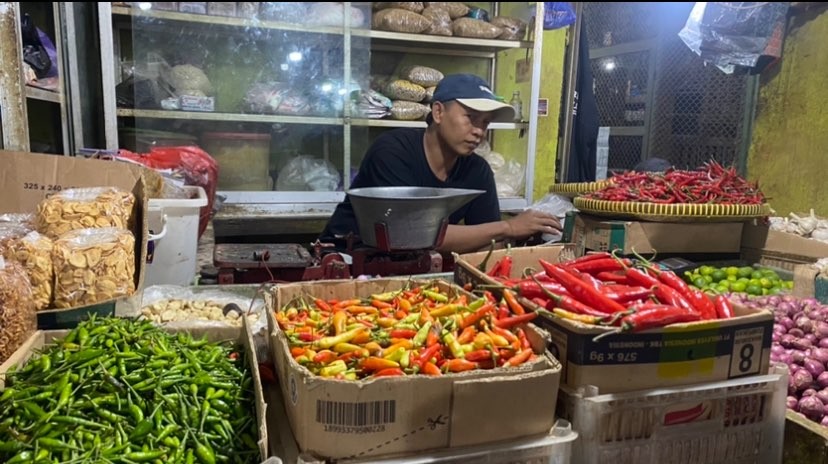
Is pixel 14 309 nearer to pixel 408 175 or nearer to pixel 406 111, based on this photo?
pixel 408 175

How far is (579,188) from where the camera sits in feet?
12.6

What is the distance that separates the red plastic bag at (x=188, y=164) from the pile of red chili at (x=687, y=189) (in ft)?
7.14

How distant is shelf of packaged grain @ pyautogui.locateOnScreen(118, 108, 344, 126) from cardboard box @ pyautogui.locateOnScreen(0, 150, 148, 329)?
141 cm

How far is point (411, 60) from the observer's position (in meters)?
5.09

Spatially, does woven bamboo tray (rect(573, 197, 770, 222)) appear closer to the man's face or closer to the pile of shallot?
the pile of shallot

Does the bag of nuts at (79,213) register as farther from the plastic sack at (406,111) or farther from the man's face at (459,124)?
the plastic sack at (406,111)

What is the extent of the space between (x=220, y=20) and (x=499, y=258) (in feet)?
9.52

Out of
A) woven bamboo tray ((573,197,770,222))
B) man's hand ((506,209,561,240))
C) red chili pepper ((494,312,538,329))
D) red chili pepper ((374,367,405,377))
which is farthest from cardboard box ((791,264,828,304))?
red chili pepper ((374,367,405,377))

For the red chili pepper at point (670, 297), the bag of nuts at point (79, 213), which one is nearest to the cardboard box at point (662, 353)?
the red chili pepper at point (670, 297)

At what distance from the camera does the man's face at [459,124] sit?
338 cm

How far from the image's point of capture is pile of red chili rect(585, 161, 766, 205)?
3092 millimetres

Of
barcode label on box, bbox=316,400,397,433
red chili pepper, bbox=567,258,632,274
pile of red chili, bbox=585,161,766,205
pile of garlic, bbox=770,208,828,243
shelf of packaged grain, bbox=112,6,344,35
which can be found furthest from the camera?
shelf of packaged grain, bbox=112,6,344,35

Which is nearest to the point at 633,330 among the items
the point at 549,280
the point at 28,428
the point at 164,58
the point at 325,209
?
the point at 549,280

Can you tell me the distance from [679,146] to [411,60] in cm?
301
